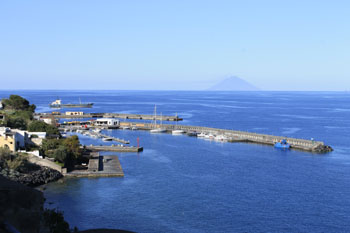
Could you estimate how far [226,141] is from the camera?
8019 cm

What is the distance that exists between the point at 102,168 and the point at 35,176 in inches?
380

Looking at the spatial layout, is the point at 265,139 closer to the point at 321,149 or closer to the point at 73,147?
the point at 321,149

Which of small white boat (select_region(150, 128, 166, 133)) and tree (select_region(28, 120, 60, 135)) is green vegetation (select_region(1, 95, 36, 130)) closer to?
tree (select_region(28, 120, 60, 135))

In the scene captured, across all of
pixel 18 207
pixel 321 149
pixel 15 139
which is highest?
pixel 18 207

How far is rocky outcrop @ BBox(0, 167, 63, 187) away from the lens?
132 ft

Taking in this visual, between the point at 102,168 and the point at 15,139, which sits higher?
the point at 15,139

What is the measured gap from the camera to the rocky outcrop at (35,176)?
40.2 m

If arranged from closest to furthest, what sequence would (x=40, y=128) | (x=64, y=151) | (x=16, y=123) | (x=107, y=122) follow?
(x=64, y=151), (x=40, y=128), (x=16, y=123), (x=107, y=122)

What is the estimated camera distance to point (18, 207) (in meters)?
9.55

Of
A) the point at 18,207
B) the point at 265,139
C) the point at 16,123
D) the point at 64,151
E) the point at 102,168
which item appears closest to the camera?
the point at 18,207

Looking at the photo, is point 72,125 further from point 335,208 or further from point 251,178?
point 335,208

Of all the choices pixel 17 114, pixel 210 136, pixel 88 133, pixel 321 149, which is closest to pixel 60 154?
pixel 17 114

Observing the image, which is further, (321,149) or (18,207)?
(321,149)

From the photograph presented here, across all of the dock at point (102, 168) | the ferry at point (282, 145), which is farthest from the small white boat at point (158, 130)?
the dock at point (102, 168)
